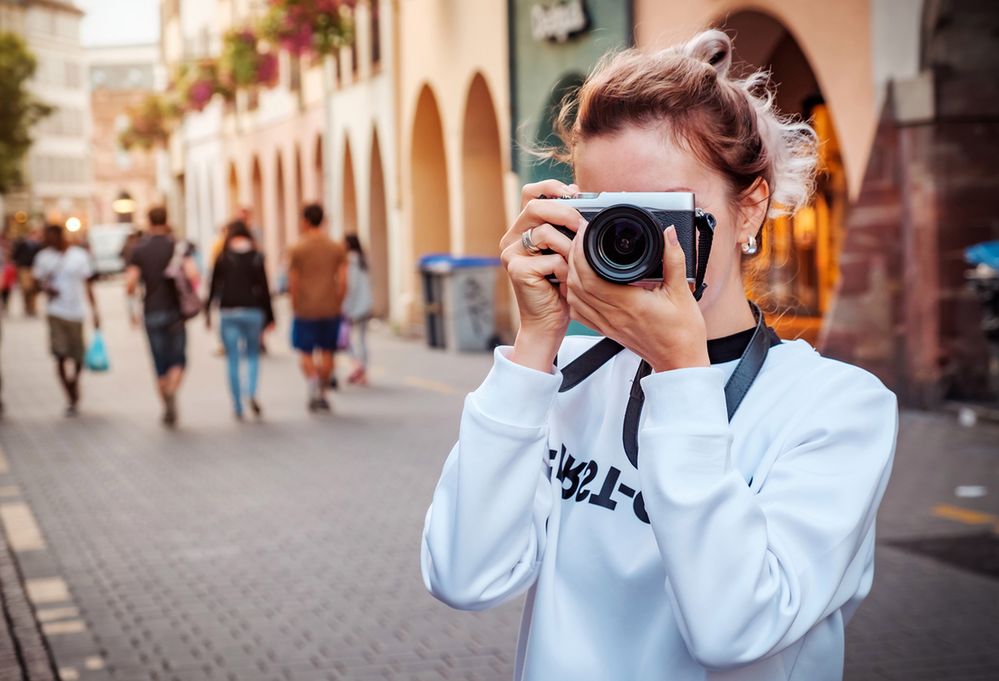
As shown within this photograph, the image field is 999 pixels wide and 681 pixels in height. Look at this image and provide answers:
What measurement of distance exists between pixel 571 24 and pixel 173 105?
26.5m

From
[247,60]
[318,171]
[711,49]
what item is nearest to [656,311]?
[711,49]

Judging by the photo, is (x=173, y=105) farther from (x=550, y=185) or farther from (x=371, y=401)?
(x=550, y=185)

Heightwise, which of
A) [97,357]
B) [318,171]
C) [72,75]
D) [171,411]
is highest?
[72,75]

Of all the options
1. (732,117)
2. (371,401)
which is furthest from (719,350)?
(371,401)

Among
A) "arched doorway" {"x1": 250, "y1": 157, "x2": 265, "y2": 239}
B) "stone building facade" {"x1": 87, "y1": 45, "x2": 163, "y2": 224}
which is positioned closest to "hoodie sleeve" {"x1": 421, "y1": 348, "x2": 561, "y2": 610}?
"arched doorway" {"x1": 250, "y1": 157, "x2": 265, "y2": 239}

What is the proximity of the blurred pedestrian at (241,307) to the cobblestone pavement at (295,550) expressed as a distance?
45 cm

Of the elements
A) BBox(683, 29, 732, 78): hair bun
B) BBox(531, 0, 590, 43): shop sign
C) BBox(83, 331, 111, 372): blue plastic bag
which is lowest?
BBox(83, 331, 111, 372): blue plastic bag

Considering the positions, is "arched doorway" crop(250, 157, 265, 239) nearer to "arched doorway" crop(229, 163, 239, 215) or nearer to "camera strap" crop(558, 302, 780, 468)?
"arched doorway" crop(229, 163, 239, 215)

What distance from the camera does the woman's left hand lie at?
181cm

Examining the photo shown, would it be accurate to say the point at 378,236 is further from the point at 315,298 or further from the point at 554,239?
the point at 554,239

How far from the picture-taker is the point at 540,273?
197 cm

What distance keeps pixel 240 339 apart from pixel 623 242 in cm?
Answer: 1197

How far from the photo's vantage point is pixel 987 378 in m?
Result: 12.3

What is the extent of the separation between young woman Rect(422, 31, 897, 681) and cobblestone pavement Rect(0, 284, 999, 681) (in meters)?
3.41
